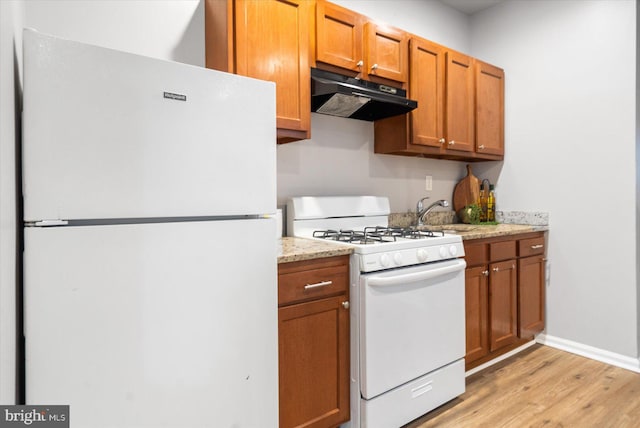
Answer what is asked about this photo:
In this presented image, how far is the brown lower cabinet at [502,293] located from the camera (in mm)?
2303

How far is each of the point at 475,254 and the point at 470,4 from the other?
7.16 feet

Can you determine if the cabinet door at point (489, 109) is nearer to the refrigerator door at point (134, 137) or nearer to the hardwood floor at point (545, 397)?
the hardwood floor at point (545, 397)

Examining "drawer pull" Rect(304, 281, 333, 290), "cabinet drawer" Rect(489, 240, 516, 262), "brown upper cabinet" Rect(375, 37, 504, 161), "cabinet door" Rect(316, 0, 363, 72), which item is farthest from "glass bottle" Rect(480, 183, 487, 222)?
"drawer pull" Rect(304, 281, 333, 290)

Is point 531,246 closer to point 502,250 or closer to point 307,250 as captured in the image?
point 502,250

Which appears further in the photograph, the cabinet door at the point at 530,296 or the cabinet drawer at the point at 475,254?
the cabinet door at the point at 530,296

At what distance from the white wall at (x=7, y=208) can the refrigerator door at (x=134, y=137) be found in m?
0.04

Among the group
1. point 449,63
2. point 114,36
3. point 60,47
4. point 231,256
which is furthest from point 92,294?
point 449,63

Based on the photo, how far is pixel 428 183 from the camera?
3006 millimetres

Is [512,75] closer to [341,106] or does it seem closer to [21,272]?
[341,106]

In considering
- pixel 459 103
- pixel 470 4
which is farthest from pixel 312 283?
pixel 470 4

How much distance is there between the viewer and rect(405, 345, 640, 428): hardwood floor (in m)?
1.87

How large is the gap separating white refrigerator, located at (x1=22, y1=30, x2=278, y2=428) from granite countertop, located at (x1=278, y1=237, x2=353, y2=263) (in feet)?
0.47

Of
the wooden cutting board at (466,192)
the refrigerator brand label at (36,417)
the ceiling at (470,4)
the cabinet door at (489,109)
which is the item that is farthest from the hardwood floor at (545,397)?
the ceiling at (470,4)

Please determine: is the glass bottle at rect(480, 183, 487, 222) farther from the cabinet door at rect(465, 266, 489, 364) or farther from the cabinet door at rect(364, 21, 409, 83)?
the cabinet door at rect(364, 21, 409, 83)
